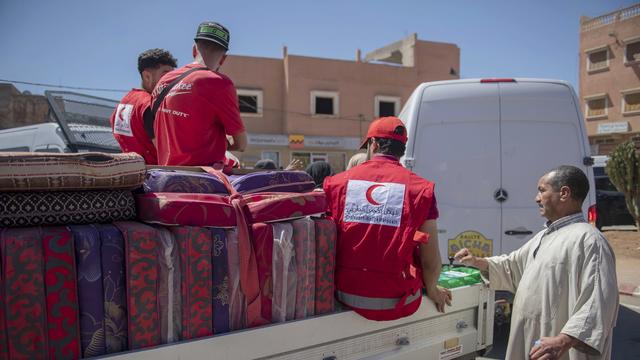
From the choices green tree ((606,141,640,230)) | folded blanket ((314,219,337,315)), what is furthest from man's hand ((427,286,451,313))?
green tree ((606,141,640,230))

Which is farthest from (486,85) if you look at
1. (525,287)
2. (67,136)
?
(67,136)

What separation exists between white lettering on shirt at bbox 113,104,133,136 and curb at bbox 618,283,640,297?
7.24m

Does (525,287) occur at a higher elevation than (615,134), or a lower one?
lower

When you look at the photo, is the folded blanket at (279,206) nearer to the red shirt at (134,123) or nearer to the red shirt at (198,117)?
the red shirt at (198,117)

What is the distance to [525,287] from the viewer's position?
2.55 m

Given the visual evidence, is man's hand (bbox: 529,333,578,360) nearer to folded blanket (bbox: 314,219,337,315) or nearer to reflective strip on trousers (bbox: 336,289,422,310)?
reflective strip on trousers (bbox: 336,289,422,310)

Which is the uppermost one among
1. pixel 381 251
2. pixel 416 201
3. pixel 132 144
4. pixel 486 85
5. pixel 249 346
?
pixel 486 85

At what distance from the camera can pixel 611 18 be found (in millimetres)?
29672

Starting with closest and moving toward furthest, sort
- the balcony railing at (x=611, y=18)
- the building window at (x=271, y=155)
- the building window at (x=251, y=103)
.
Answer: the building window at (x=251, y=103) < the building window at (x=271, y=155) < the balcony railing at (x=611, y=18)

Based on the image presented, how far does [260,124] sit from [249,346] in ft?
84.0

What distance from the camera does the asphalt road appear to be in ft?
14.6

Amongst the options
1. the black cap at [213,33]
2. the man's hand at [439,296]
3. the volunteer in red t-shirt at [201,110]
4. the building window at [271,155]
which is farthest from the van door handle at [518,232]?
the building window at [271,155]

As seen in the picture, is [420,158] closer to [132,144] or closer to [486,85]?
[486,85]

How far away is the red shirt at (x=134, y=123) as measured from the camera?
3.11 m
